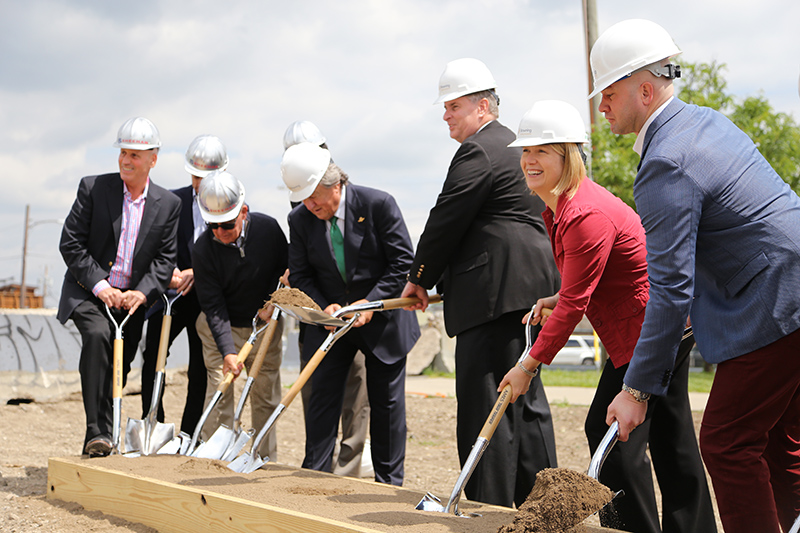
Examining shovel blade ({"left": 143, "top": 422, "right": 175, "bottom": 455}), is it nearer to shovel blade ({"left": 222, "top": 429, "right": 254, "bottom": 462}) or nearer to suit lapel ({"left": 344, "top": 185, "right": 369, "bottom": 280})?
shovel blade ({"left": 222, "top": 429, "right": 254, "bottom": 462})

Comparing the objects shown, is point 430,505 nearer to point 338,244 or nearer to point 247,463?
point 247,463

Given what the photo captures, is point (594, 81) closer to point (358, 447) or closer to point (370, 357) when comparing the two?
point (370, 357)

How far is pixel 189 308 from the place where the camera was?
602 cm

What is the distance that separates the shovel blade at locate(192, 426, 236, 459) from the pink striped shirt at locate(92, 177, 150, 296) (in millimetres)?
1312

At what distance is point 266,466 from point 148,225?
1.99 meters

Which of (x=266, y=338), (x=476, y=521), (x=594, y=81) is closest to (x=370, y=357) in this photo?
(x=266, y=338)

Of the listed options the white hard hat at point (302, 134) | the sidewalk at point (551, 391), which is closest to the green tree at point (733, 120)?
the sidewalk at point (551, 391)

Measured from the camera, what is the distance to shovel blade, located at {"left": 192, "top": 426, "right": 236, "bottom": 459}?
15.7 ft

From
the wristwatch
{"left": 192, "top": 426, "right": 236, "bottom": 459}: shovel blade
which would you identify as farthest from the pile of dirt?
the wristwatch

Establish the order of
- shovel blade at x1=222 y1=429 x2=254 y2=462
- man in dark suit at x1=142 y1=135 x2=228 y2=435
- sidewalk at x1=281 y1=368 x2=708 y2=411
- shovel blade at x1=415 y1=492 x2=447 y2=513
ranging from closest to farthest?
shovel blade at x1=415 y1=492 x2=447 y2=513
shovel blade at x1=222 y1=429 x2=254 y2=462
man in dark suit at x1=142 y1=135 x2=228 y2=435
sidewalk at x1=281 y1=368 x2=708 y2=411

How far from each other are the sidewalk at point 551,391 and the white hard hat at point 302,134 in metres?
5.60

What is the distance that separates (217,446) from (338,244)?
4.82ft

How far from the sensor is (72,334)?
9.72 m

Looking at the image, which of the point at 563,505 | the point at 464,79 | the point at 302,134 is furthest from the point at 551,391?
the point at 563,505
